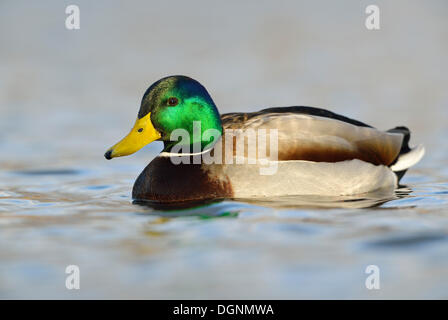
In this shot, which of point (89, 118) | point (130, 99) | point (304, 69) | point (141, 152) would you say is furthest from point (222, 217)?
point (304, 69)

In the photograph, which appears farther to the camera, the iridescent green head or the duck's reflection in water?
the iridescent green head

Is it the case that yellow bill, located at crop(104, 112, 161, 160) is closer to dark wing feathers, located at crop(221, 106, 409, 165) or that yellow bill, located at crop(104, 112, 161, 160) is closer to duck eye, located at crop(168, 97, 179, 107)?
duck eye, located at crop(168, 97, 179, 107)

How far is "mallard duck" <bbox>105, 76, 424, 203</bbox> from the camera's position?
24.0 ft

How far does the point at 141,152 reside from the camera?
10797 mm

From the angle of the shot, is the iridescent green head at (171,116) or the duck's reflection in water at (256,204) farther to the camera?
the iridescent green head at (171,116)

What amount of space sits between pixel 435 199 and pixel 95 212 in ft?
9.45

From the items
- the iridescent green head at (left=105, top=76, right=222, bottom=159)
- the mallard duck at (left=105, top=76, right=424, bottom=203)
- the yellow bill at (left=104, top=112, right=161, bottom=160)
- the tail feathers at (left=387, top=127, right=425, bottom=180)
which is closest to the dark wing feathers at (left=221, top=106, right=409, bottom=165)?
the mallard duck at (left=105, top=76, right=424, bottom=203)

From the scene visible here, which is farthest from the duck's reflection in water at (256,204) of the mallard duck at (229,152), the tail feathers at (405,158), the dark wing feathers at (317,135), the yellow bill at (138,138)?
the tail feathers at (405,158)

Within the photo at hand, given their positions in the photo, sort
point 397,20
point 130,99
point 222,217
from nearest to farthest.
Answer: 1. point 222,217
2. point 130,99
3. point 397,20

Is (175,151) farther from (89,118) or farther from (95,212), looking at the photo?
(89,118)

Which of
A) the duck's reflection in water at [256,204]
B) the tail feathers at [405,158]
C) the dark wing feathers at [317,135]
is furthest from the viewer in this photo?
the tail feathers at [405,158]

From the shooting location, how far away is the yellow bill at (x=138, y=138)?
734cm

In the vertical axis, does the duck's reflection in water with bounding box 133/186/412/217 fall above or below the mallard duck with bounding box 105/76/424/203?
below

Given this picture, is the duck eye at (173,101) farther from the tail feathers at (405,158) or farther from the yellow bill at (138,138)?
the tail feathers at (405,158)
